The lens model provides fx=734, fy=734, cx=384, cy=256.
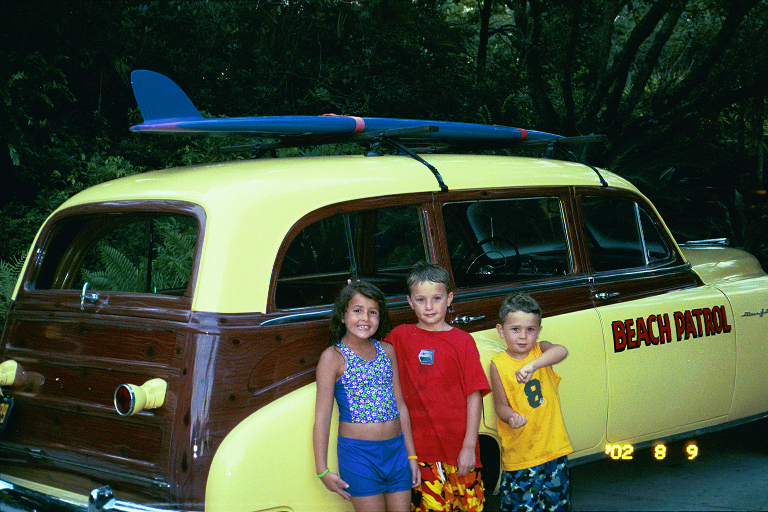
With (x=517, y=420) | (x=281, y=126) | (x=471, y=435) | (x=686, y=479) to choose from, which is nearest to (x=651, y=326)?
(x=517, y=420)

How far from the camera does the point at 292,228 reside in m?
2.90

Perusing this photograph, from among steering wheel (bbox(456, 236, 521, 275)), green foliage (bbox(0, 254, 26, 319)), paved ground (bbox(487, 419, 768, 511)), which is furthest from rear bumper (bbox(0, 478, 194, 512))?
green foliage (bbox(0, 254, 26, 319))

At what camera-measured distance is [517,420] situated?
10.4 ft

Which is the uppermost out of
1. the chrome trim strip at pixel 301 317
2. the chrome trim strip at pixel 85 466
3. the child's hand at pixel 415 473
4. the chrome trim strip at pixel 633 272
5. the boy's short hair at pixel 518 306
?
the chrome trim strip at pixel 633 272

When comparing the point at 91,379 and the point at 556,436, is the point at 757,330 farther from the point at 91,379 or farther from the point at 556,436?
the point at 91,379

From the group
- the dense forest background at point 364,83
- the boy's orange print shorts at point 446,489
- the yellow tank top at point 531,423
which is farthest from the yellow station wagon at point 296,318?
the dense forest background at point 364,83

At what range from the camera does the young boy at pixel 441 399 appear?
3018mm

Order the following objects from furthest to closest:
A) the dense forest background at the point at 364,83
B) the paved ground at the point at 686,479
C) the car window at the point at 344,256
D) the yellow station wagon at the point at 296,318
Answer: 1. the dense forest background at the point at 364,83
2. the paved ground at the point at 686,479
3. the car window at the point at 344,256
4. the yellow station wagon at the point at 296,318

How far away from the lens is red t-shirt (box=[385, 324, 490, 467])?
9.90ft

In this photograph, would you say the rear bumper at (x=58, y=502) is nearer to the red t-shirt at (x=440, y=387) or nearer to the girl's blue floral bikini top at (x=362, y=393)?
the girl's blue floral bikini top at (x=362, y=393)

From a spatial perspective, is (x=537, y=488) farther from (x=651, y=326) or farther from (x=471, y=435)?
(x=651, y=326)

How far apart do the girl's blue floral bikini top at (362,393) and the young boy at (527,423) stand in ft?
1.92

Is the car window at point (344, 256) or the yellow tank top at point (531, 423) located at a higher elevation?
the car window at point (344, 256)

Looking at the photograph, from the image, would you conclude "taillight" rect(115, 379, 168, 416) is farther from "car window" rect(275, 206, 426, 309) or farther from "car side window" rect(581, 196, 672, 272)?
"car side window" rect(581, 196, 672, 272)
